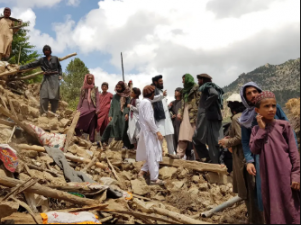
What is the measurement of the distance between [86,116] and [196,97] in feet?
9.82

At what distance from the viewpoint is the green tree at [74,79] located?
2533cm

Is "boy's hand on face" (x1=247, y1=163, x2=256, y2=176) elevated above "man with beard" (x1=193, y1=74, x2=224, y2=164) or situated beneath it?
situated beneath

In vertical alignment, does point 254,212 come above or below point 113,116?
below

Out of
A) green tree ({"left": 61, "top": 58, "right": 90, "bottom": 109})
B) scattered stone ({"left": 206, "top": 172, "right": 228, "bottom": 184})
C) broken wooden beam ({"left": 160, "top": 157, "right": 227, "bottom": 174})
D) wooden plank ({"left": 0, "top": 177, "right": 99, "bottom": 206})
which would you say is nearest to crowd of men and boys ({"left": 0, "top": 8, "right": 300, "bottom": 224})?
broken wooden beam ({"left": 160, "top": 157, "right": 227, "bottom": 174})

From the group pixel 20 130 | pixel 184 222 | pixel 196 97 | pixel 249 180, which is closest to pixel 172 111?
pixel 196 97

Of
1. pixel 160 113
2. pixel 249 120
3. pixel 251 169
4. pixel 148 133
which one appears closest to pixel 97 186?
pixel 148 133

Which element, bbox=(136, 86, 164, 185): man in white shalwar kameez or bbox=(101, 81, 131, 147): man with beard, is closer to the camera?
bbox=(136, 86, 164, 185): man in white shalwar kameez

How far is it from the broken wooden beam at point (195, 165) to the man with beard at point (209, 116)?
140 millimetres

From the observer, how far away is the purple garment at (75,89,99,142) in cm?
760

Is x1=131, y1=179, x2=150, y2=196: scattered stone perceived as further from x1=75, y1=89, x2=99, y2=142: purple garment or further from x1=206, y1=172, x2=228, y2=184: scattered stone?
x1=75, y1=89, x2=99, y2=142: purple garment

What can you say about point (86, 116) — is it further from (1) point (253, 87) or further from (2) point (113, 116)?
(1) point (253, 87)

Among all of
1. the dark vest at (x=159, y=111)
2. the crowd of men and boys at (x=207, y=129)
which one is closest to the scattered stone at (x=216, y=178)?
the crowd of men and boys at (x=207, y=129)

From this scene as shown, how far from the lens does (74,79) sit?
25453 mm

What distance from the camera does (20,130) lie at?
21.3 ft
